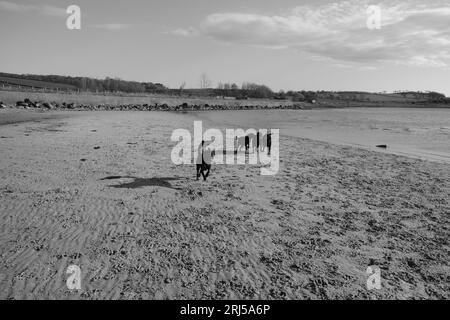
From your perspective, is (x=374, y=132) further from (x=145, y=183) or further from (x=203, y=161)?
(x=145, y=183)

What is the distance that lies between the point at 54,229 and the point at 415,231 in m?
10.1

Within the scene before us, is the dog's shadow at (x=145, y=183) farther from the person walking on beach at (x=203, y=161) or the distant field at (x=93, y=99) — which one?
the distant field at (x=93, y=99)

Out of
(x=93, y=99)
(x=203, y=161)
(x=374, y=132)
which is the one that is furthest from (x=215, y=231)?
(x=93, y=99)

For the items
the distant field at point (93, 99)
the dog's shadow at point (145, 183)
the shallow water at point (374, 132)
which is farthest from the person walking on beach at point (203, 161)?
the distant field at point (93, 99)

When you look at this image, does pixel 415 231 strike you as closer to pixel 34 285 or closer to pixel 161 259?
pixel 161 259

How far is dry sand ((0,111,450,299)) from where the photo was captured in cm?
650

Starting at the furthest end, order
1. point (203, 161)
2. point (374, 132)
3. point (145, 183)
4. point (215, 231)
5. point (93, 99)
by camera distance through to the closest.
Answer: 1. point (93, 99)
2. point (374, 132)
3. point (203, 161)
4. point (145, 183)
5. point (215, 231)

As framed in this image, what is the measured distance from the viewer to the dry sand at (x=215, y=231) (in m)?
6.50

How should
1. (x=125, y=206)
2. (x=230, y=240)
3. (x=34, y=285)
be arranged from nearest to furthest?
(x=34, y=285)
(x=230, y=240)
(x=125, y=206)

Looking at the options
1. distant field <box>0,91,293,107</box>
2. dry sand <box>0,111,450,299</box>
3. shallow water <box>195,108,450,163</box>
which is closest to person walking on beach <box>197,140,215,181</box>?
dry sand <box>0,111,450,299</box>

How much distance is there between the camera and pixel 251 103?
5266 inches

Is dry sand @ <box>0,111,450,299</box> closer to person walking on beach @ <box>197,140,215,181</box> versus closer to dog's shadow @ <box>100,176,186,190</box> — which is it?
dog's shadow @ <box>100,176,186,190</box>

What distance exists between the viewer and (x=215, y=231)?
8.91 metres

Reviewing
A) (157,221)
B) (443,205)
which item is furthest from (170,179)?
(443,205)
